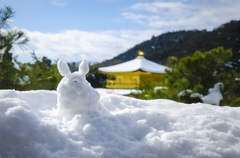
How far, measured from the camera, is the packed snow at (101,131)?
1.07m

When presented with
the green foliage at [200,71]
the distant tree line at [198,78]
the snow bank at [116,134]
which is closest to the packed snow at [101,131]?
the snow bank at [116,134]

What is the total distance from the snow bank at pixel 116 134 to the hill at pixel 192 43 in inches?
557

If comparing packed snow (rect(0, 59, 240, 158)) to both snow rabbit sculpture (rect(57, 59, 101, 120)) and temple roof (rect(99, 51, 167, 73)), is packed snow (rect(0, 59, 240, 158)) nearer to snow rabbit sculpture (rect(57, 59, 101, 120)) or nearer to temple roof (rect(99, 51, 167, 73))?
snow rabbit sculpture (rect(57, 59, 101, 120))

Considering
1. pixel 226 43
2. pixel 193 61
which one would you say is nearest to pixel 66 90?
pixel 193 61

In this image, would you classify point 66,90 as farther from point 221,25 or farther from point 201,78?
point 221,25

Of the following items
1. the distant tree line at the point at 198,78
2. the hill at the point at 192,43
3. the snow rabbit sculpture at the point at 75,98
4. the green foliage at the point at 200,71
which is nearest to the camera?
the snow rabbit sculpture at the point at 75,98

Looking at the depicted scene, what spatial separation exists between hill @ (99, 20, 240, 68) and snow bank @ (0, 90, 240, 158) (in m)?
14.2

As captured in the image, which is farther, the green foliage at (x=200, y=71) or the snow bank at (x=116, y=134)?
the green foliage at (x=200, y=71)

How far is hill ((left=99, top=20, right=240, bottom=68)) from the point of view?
20652 mm

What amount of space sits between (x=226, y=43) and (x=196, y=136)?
20991mm

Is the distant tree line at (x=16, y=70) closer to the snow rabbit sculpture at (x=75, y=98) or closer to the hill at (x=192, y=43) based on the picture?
the snow rabbit sculpture at (x=75, y=98)

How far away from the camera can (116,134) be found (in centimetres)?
121

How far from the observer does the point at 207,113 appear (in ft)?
5.13

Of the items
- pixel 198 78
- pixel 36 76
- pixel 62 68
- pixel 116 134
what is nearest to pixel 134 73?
pixel 198 78
